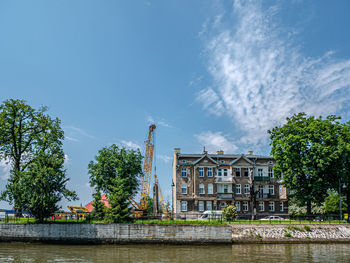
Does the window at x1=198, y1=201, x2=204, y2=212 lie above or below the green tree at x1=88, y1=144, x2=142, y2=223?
below

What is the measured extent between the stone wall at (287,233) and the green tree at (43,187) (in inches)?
898

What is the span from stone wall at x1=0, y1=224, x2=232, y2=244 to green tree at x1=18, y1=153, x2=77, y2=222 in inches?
82.5

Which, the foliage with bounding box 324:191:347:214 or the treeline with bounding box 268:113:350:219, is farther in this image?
the foliage with bounding box 324:191:347:214

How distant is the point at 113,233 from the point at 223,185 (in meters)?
27.2

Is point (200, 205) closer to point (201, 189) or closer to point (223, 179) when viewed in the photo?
point (201, 189)

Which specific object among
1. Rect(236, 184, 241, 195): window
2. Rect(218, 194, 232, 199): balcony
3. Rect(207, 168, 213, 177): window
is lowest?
Rect(218, 194, 232, 199): balcony

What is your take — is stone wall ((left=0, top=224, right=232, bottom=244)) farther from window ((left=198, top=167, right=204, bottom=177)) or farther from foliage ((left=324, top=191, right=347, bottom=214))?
foliage ((left=324, top=191, right=347, bottom=214))

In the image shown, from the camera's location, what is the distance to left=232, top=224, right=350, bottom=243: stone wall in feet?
123

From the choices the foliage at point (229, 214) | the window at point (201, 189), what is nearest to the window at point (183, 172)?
→ the window at point (201, 189)

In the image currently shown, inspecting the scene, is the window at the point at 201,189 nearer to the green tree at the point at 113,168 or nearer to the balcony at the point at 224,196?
the balcony at the point at 224,196

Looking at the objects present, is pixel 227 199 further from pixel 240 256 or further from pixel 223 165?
pixel 240 256

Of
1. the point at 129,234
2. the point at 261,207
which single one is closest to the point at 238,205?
the point at 261,207

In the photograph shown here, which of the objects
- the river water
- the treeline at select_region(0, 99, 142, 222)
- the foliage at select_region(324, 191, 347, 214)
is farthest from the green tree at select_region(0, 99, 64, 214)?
the foliage at select_region(324, 191, 347, 214)

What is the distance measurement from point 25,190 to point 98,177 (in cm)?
1581
